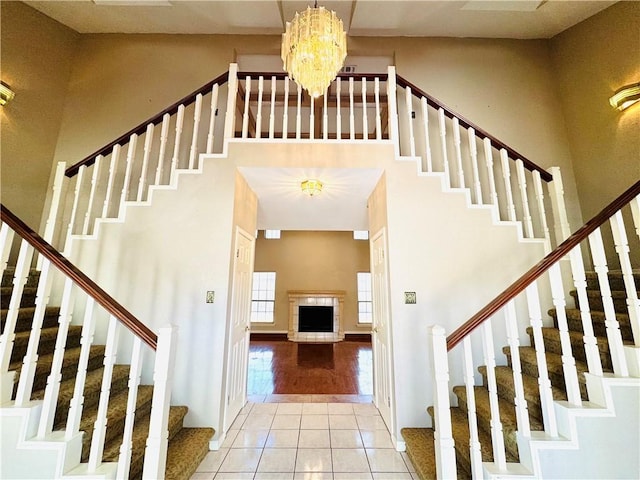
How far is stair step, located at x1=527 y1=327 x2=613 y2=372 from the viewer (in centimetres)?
184

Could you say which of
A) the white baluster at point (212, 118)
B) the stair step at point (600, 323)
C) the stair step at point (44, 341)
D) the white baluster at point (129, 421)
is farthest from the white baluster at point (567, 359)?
the stair step at point (44, 341)

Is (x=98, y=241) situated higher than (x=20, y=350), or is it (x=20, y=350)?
(x=98, y=241)

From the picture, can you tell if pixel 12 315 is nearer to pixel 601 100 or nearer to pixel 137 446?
pixel 137 446

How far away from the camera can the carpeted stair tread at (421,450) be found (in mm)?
1952

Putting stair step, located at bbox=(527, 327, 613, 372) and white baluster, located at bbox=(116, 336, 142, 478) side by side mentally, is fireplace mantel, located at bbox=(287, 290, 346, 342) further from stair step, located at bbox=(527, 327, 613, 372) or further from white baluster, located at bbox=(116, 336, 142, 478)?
white baluster, located at bbox=(116, 336, 142, 478)

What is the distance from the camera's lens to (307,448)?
7.92 feet

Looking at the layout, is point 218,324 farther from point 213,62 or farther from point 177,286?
point 213,62

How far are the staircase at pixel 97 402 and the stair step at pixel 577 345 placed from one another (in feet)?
9.56

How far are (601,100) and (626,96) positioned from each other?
447 millimetres

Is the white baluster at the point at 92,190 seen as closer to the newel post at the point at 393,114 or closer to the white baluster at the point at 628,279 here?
the newel post at the point at 393,114

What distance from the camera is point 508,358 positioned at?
246 cm

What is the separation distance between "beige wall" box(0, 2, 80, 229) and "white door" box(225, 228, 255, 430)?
8.80ft

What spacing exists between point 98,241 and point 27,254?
45.8 inches

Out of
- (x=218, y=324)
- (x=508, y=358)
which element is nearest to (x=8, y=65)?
(x=218, y=324)
